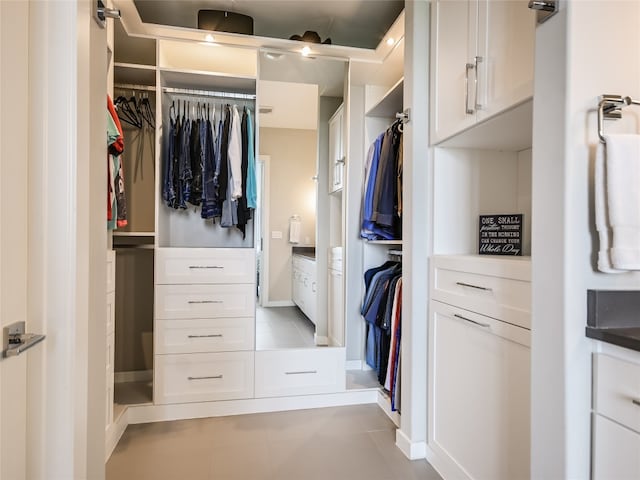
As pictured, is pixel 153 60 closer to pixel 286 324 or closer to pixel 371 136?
pixel 371 136

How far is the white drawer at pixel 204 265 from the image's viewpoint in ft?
7.81

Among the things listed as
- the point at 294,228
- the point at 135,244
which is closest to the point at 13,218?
the point at 135,244

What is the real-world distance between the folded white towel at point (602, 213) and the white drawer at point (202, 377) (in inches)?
79.2

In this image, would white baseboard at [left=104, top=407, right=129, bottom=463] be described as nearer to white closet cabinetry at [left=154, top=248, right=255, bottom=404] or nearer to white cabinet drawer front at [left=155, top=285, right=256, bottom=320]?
white closet cabinetry at [left=154, top=248, right=255, bottom=404]

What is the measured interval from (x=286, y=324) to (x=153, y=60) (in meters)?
2.01

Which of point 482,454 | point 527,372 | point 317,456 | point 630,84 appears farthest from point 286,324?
Result: point 630,84

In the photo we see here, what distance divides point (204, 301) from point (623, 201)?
7.00ft

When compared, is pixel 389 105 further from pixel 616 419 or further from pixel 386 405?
pixel 616 419

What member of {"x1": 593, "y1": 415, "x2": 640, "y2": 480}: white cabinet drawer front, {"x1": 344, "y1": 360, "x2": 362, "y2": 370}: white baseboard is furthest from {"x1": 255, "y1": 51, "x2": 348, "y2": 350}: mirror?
{"x1": 593, "y1": 415, "x2": 640, "y2": 480}: white cabinet drawer front

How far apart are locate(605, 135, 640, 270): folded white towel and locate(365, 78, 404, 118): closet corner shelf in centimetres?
162

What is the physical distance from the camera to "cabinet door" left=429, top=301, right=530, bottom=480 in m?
1.34

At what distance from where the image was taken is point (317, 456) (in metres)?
1.97

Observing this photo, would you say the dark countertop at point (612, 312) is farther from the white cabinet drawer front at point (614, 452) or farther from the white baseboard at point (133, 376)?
the white baseboard at point (133, 376)

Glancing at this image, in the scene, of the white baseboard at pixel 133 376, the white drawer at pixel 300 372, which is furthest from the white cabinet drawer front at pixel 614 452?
the white baseboard at pixel 133 376
